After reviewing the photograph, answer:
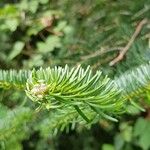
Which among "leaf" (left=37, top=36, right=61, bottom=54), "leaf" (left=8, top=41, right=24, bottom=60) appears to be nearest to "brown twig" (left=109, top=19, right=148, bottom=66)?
"leaf" (left=37, top=36, right=61, bottom=54)

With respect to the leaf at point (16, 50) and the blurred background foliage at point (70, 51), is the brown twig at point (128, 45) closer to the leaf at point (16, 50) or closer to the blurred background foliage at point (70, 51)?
the blurred background foliage at point (70, 51)

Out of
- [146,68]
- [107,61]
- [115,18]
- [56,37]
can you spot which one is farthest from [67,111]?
[56,37]

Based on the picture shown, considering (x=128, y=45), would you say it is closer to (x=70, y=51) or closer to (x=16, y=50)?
(x=70, y=51)

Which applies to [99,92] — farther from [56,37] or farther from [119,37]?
[56,37]

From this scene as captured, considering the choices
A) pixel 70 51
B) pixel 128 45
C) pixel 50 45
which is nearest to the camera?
pixel 128 45

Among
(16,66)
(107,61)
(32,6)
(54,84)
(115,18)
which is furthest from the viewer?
(16,66)

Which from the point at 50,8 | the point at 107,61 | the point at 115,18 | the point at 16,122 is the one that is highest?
the point at 50,8

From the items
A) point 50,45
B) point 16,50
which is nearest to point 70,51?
point 50,45

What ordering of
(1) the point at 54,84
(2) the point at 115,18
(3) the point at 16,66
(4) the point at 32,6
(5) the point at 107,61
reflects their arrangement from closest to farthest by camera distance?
(1) the point at 54,84 → (5) the point at 107,61 → (2) the point at 115,18 → (4) the point at 32,6 → (3) the point at 16,66

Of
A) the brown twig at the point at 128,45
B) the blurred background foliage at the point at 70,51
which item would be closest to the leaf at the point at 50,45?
the blurred background foliage at the point at 70,51
